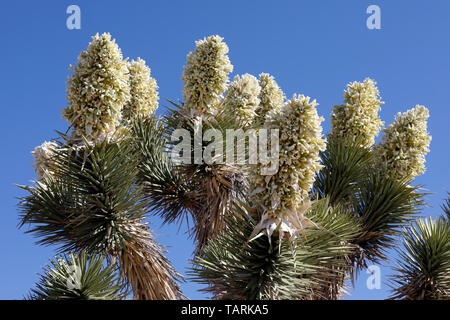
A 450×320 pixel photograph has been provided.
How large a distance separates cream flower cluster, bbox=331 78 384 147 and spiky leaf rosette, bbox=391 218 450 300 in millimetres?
2144

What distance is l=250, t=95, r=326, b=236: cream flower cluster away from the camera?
258 inches

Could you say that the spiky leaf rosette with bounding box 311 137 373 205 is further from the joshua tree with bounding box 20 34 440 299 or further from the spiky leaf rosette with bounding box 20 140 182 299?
the spiky leaf rosette with bounding box 20 140 182 299

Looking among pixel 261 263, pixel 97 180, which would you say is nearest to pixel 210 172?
pixel 97 180

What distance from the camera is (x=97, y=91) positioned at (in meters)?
8.48

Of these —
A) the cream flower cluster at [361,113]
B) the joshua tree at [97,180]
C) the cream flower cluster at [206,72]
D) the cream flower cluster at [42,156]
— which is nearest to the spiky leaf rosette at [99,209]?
the joshua tree at [97,180]

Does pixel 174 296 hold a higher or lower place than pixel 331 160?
lower

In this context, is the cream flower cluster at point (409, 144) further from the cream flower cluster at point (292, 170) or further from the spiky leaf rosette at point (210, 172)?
the cream flower cluster at point (292, 170)

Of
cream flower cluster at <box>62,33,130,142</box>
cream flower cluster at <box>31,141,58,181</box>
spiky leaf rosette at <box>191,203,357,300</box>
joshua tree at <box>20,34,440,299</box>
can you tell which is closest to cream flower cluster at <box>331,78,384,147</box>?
joshua tree at <box>20,34,440,299</box>

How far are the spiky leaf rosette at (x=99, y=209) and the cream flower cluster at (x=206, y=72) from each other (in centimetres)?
161
